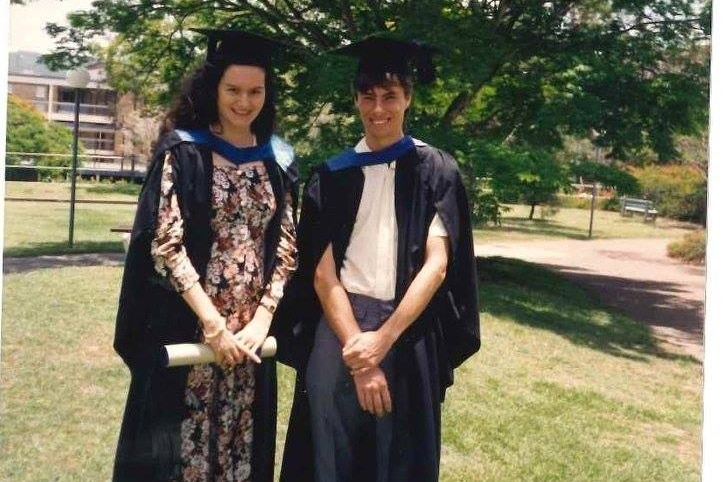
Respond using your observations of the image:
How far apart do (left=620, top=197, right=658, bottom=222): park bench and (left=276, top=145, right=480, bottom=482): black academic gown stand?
49.3ft

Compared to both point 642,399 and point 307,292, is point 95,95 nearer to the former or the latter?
point 642,399

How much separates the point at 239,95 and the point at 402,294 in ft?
2.31

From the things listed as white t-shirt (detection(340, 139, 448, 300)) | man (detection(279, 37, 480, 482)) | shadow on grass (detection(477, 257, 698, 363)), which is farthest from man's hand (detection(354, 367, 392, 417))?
shadow on grass (detection(477, 257, 698, 363))

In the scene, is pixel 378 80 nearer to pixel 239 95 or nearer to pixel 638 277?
pixel 239 95

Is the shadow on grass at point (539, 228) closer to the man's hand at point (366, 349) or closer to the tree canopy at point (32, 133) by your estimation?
the tree canopy at point (32, 133)

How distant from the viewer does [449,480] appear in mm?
3457

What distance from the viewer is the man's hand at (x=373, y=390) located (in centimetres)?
215

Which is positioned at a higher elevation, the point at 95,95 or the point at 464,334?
the point at 95,95

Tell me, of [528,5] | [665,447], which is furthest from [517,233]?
[665,447]

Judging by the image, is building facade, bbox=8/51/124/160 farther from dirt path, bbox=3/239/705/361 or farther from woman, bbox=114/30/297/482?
→ woman, bbox=114/30/297/482

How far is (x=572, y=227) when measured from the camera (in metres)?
17.7

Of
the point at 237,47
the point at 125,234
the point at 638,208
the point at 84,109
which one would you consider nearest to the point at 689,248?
the point at 638,208

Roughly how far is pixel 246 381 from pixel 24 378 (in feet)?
9.31

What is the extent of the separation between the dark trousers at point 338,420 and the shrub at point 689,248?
10738mm
